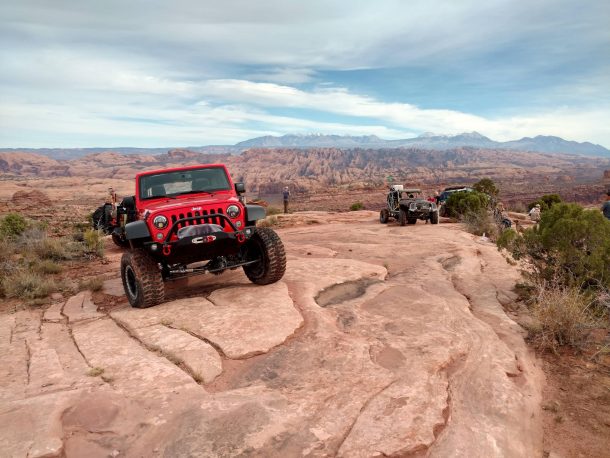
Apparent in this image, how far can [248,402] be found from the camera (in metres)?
3.44

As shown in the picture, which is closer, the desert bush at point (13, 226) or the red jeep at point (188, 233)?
the red jeep at point (188, 233)

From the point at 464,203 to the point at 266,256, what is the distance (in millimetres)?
14914

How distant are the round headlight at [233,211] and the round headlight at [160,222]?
0.84 m

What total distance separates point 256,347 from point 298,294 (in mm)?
1789

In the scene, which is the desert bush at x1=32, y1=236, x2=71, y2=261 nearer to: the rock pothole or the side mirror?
the side mirror

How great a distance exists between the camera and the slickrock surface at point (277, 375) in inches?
→ 120

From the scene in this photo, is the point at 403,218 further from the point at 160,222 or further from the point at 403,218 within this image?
the point at 160,222

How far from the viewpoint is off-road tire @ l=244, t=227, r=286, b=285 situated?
6.45 metres

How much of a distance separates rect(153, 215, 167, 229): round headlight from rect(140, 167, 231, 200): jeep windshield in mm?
A: 1087

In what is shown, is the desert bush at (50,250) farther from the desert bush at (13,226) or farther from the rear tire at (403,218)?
the rear tire at (403,218)

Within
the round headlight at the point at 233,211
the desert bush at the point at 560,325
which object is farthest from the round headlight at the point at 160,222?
the desert bush at the point at 560,325

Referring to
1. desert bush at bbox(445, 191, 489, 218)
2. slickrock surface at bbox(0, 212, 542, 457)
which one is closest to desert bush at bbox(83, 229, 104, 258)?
slickrock surface at bbox(0, 212, 542, 457)

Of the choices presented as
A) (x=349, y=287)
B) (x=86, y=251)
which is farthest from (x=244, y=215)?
(x=86, y=251)

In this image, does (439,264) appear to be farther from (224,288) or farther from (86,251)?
(86,251)
